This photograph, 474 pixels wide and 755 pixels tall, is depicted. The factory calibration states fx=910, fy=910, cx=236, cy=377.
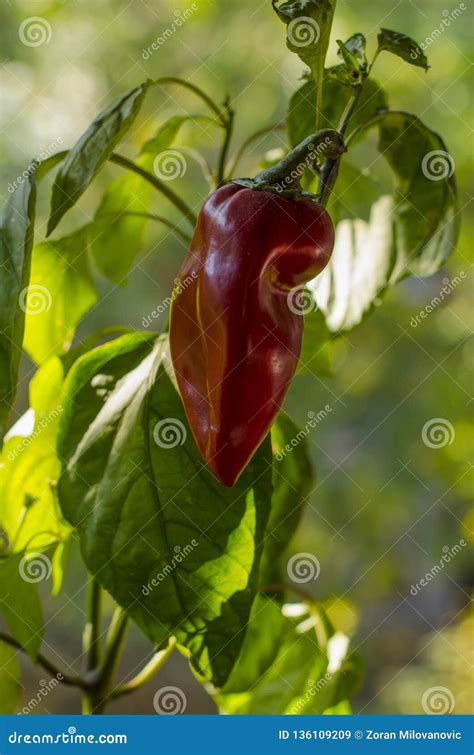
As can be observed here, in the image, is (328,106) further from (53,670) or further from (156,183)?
(53,670)

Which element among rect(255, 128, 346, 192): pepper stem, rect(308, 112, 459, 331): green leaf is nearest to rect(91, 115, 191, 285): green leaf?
rect(308, 112, 459, 331): green leaf

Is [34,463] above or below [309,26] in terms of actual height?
below

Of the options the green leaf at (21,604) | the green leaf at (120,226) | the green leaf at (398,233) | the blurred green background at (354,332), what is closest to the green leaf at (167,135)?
the green leaf at (120,226)

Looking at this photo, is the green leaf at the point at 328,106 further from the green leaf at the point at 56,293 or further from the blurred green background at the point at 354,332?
the blurred green background at the point at 354,332

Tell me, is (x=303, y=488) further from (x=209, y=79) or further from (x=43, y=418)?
(x=209, y=79)

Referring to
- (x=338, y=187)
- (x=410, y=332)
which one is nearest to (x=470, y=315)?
(x=410, y=332)

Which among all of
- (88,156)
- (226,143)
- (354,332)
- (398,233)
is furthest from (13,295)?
(354,332)

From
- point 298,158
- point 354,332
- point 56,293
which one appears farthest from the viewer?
point 354,332
